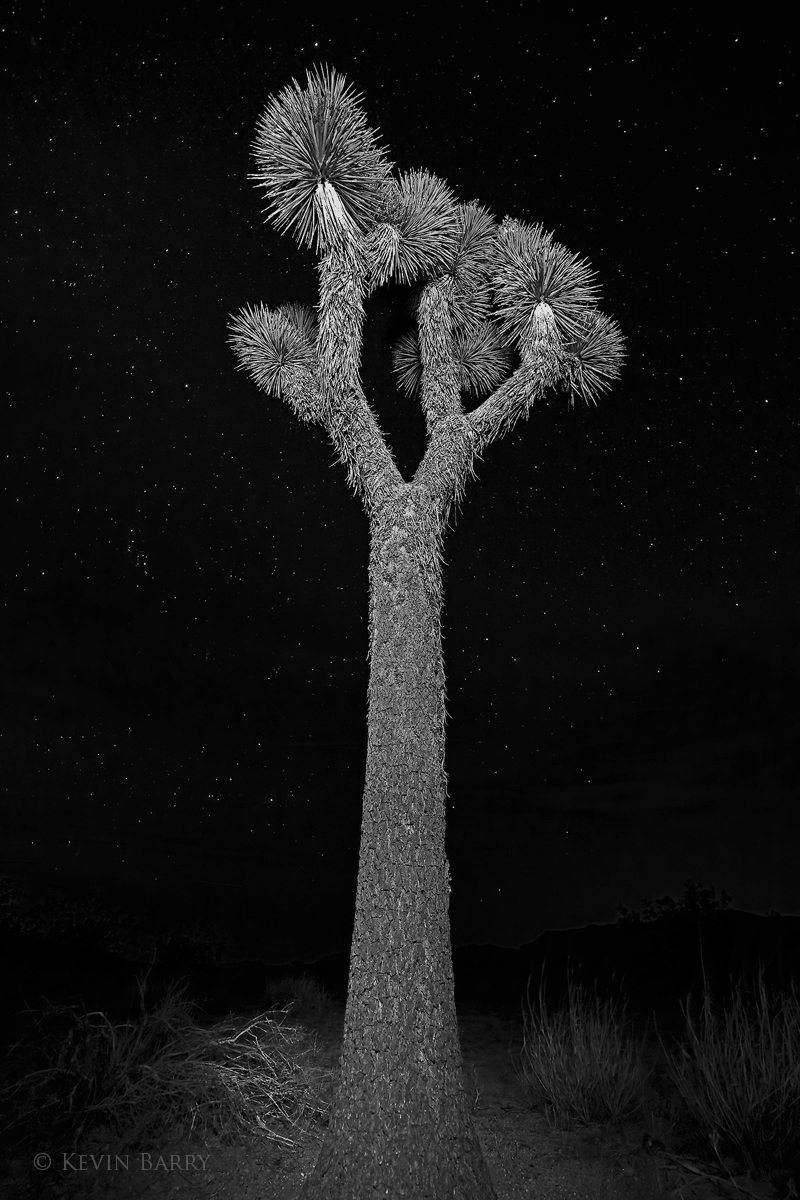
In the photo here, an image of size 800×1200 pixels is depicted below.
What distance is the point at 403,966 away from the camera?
501cm

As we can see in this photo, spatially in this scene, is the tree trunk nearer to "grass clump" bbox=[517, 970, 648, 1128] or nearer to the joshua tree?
the joshua tree

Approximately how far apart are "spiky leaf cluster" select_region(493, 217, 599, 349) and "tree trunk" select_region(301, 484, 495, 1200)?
2.57m

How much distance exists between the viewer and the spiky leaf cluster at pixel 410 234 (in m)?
6.45

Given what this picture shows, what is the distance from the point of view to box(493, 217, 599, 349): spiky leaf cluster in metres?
6.86

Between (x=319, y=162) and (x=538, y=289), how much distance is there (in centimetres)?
201

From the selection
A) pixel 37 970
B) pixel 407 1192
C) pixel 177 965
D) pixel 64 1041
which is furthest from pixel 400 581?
pixel 177 965

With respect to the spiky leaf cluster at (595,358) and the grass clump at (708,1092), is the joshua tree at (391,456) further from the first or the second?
the grass clump at (708,1092)

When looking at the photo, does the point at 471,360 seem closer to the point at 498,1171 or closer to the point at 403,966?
the point at 403,966

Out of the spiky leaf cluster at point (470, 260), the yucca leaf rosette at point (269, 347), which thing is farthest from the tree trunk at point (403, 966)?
the spiky leaf cluster at point (470, 260)

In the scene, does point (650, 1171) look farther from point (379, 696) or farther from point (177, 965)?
point (177, 965)

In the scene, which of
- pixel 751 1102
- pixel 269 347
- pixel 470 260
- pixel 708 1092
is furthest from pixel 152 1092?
pixel 470 260

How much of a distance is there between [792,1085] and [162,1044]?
15.7ft

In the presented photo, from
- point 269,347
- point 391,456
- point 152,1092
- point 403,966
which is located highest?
point 269,347

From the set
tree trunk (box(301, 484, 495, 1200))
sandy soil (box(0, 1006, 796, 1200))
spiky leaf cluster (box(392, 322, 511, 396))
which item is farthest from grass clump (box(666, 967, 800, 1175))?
spiky leaf cluster (box(392, 322, 511, 396))
